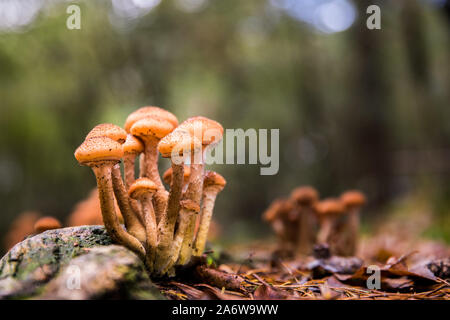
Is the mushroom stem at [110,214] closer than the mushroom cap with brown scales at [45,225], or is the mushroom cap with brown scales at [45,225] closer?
the mushroom stem at [110,214]

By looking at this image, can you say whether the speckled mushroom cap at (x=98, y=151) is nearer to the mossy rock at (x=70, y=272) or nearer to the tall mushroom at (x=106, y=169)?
the tall mushroom at (x=106, y=169)

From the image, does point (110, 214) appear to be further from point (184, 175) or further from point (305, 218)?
point (305, 218)

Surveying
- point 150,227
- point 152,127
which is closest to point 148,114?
point 152,127

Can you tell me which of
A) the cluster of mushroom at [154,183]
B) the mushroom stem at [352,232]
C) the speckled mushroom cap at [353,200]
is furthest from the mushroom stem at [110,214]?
the speckled mushroom cap at [353,200]

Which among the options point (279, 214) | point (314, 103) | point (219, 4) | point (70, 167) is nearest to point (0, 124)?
point (70, 167)

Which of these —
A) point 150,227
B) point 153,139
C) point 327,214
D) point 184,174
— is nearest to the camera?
→ point 150,227

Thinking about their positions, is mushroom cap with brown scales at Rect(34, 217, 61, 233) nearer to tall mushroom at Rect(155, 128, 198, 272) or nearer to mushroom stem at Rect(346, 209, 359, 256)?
tall mushroom at Rect(155, 128, 198, 272)

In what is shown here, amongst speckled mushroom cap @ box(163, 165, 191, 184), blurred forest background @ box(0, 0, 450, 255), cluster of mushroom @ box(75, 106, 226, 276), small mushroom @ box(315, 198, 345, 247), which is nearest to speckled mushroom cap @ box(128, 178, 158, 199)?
cluster of mushroom @ box(75, 106, 226, 276)
